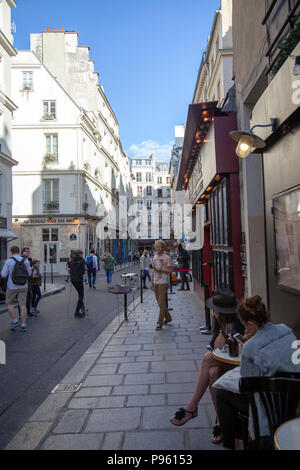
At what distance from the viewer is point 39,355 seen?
19.9ft

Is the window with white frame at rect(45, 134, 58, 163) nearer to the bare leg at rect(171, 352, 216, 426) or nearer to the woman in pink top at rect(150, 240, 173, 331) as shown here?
the woman in pink top at rect(150, 240, 173, 331)

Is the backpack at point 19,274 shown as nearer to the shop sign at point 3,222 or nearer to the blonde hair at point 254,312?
the blonde hair at point 254,312

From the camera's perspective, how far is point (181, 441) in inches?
118

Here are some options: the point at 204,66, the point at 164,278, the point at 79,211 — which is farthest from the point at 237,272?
the point at 79,211

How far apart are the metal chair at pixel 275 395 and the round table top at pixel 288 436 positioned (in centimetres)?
12

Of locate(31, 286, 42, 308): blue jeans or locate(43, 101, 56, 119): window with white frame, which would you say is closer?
locate(31, 286, 42, 308): blue jeans

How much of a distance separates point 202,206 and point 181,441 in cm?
1011

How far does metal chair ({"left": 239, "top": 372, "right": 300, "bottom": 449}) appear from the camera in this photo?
6.95ft

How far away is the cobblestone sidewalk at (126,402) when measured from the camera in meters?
3.07

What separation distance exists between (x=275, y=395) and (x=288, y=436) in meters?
0.28

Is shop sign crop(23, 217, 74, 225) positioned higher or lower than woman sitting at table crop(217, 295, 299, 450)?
higher

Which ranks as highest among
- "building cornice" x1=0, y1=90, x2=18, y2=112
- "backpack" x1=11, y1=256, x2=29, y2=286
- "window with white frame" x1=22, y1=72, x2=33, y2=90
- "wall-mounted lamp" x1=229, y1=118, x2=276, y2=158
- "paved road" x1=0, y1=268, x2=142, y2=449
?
"window with white frame" x1=22, y1=72, x2=33, y2=90

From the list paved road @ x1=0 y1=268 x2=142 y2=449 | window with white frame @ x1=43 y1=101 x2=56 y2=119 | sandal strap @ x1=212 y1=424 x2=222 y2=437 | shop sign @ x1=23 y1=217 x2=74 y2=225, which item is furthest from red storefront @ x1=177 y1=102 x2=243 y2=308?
window with white frame @ x1=43 y1=101 x2=56 y2=119
